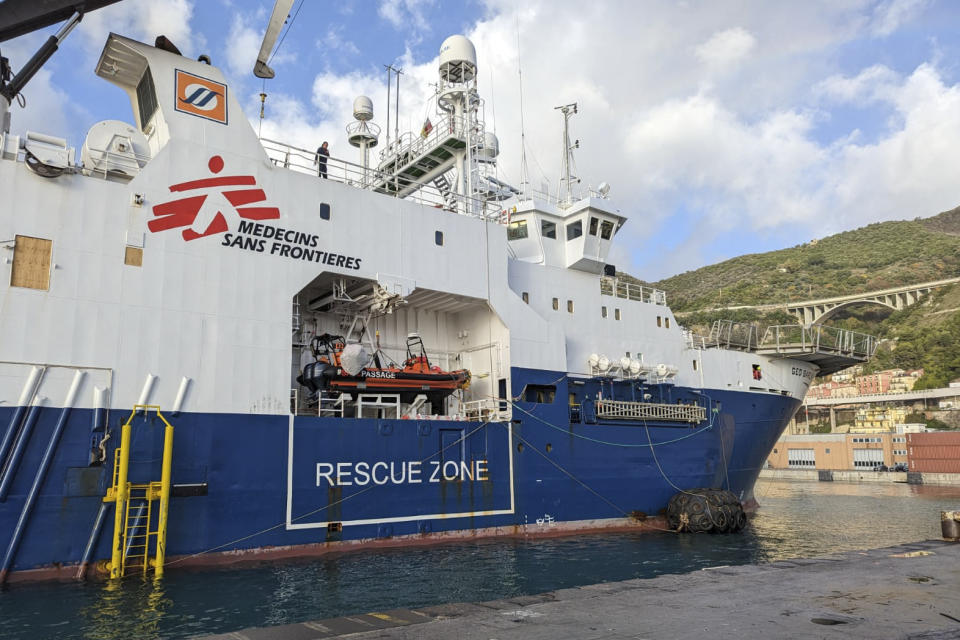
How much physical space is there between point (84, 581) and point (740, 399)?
1863 centimetres

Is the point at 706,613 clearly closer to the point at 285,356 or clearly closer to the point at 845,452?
the point at 285,356

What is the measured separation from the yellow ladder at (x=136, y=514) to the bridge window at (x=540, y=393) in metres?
8.78

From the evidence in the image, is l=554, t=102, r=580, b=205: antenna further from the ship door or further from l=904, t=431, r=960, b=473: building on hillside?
l=904, t=431, r=960, b=473: building on hillside

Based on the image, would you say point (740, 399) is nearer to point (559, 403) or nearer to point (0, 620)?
point (559, 403)

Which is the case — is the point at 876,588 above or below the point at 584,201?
below

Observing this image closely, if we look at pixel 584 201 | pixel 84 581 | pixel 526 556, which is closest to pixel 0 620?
pixel 84 581

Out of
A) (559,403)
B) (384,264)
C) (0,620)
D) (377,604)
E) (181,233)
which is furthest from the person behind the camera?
(559,403)

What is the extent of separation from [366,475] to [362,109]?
1281 centimetres

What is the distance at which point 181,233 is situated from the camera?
1241 cm

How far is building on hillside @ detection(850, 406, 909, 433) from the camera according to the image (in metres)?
60.2

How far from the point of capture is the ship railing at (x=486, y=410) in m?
16.2

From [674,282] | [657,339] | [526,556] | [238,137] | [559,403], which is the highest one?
[674,282]

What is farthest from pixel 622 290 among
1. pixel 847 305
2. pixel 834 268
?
pixel 834 268

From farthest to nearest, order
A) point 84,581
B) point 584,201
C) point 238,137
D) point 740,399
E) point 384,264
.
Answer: point 740,399 < point 584,201 < point 384,264 < point 238,137 < point 84,581
